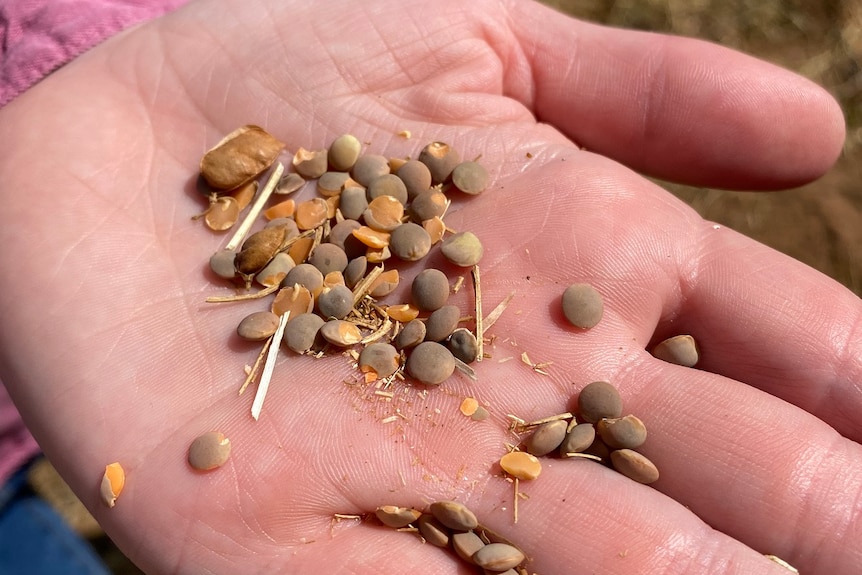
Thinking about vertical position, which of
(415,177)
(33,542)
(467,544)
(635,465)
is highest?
(415,177)

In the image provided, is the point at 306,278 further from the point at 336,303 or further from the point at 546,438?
the point at 546,438

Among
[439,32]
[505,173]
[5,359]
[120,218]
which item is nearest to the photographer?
[5,359]

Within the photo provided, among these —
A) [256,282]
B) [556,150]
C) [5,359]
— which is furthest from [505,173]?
[5,359]

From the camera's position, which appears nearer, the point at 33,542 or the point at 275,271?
the point at 275,271

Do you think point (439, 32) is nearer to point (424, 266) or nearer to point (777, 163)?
point (424, 266)

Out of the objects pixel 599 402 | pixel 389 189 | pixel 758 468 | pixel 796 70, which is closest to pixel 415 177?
pixel 389 189

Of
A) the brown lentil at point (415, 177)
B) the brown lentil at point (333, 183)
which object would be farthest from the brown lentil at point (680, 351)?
the brown lentil at point (333, 183)
